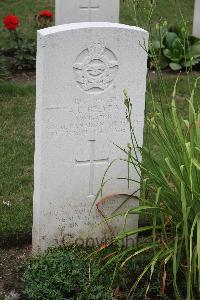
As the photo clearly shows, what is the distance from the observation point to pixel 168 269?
4.18m

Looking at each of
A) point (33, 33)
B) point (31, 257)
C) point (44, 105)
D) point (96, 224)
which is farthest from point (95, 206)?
point (33, 33)

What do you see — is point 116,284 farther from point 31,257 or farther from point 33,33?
point 33,33

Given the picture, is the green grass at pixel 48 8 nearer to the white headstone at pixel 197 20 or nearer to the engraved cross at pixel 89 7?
the white headstone at pixel 197 20

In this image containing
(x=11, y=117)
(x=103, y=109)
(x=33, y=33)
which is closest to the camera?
(x=103, y=109)

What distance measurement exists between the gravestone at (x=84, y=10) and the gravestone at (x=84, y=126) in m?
4.09

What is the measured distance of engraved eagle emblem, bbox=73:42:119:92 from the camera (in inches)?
162

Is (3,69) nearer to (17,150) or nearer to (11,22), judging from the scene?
(11,22)

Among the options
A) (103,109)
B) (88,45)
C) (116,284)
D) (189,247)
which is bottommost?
(116,284)

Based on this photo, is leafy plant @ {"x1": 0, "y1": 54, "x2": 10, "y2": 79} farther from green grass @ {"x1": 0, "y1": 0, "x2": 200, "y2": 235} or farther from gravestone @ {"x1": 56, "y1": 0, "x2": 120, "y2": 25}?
gravestone @ {"x1": 56, "y1": 0, "x2": 120, "y2": 25}

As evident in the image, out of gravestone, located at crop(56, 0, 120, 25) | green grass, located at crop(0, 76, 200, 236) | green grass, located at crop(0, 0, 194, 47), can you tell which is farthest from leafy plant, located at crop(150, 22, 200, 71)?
green grass, located at crop(0, 0, 194, 47)

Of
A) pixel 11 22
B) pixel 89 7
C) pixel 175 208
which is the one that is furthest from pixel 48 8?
pixel 175 208

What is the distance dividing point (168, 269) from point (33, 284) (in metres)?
0.82

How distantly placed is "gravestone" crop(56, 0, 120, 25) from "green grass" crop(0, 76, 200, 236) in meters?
0.99

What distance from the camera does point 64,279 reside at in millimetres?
4023
